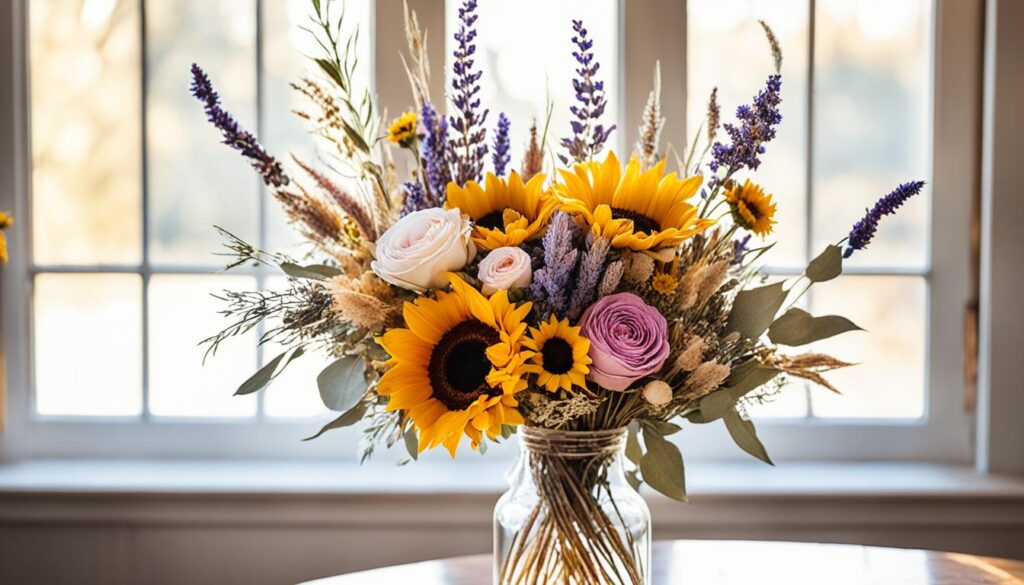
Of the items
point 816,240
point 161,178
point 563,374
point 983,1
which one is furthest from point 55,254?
point 983,1

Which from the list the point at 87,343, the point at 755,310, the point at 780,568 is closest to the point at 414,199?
the point at 755,310

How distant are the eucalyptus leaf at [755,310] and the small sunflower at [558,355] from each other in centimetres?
16

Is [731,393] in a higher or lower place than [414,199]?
lower

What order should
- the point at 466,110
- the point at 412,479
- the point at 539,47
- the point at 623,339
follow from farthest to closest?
the point at 539,47, the point at 412,479, the point at 466,110, the point at 623,339

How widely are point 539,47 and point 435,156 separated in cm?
86

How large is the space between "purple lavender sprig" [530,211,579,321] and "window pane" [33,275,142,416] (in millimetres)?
1152

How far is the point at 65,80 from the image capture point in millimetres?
1606

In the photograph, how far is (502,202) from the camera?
2.56 ft

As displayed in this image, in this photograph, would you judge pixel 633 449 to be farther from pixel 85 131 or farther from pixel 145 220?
pixel 85 131

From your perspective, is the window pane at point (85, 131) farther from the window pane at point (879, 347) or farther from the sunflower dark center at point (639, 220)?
the window pane at point (879, 347)

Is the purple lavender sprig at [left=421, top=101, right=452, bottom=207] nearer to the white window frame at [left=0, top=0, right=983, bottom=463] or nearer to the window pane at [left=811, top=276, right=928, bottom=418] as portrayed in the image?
the white window frame at [left=0, top=0, right=983, bottom=463]

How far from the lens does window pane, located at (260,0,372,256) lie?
5.21ft

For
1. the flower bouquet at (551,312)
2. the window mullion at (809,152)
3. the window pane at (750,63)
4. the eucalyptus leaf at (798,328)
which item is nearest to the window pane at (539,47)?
Result: the window pane at (750,63)

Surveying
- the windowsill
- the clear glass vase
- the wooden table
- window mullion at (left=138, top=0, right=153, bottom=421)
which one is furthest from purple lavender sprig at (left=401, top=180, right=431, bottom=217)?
window mullion at (left=138, top=0, right=153, bottom=421)
